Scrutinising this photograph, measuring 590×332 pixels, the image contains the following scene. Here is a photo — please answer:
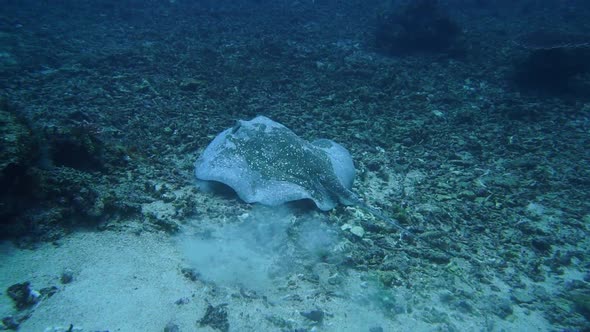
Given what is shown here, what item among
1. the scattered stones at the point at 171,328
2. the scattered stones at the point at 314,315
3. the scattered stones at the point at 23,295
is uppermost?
the scattered stones at the point at 23,295

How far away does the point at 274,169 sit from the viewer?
4.82m

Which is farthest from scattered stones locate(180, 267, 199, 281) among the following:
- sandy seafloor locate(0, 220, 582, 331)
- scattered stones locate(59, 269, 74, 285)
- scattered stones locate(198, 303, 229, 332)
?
scattered stones locate(59, 269, 74, 285)

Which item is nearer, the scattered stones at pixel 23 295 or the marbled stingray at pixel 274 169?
the scattered stones at pixel 23 295

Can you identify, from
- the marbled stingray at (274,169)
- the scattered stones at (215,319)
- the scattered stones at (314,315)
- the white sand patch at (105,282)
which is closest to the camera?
the white sand patch at (105,282)

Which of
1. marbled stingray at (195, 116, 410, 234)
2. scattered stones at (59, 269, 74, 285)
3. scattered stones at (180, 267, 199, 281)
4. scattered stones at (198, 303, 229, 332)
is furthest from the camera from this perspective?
marbled stingray at (195, 116, 410, 234)

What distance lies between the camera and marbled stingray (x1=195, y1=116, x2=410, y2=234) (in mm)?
4599

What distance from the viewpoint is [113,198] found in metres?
4.19

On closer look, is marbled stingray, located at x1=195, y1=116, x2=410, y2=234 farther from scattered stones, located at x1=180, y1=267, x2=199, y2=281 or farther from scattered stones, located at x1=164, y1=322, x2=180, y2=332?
scattered stones, located at x1=164, y1=322, x2=180, y2=332

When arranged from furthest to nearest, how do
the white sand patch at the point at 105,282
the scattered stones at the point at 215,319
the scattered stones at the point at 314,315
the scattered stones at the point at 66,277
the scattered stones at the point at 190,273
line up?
the scattered stones at the point at 190,273 → the scattered stones at the point at 314,315 → the scattered stones at the point at 66,277 → the scattered stones at the point at 215,319 → the white sand patch at the point at 105,282

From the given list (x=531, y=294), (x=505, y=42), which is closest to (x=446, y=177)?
(x=531, y=294)

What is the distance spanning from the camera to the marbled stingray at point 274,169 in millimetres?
4599

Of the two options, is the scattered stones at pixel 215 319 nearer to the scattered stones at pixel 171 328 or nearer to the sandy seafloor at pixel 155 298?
the sandy seafloor at pixel 155 298

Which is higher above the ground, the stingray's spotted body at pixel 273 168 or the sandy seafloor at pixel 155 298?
the stingray's spotted body at pixel 273 168

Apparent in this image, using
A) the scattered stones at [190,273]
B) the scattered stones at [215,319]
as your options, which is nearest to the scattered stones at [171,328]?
the scattered stones at [215,319]
